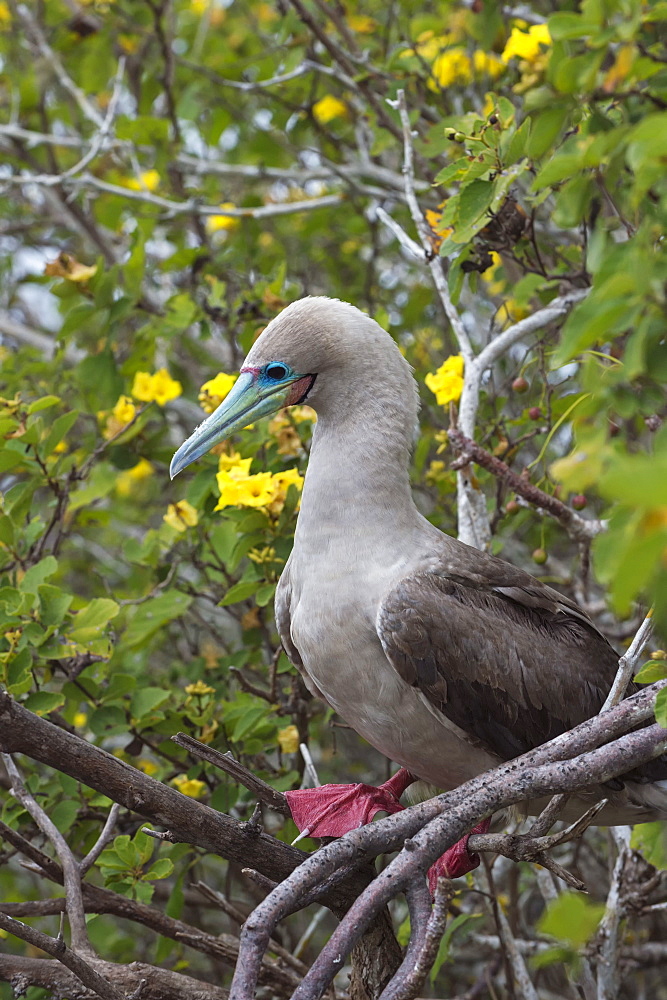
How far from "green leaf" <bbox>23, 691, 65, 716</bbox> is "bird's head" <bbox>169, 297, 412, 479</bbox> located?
75 centimetres

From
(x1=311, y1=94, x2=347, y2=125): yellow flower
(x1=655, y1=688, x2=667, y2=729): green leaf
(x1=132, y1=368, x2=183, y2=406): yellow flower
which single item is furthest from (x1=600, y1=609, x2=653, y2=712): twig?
(x1=311, y1=94, x2=347, y2=125): yellow flower

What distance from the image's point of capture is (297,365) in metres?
2.87

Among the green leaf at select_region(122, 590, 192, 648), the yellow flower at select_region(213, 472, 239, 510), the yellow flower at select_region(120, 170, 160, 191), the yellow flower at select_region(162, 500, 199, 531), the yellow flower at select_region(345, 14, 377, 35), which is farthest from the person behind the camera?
the yellow flower at select_region(120, 170, 160, 191)

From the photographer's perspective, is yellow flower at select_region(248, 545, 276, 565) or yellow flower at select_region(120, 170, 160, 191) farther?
yellow flower at select_region(120, 170, 160, 191)

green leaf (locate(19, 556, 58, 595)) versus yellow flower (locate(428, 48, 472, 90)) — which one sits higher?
yellow flower (locate(428, 48, 472, 90))

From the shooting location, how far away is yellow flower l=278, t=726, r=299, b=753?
343 cm

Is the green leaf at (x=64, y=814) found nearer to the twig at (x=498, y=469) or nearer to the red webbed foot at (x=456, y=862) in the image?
the red webbed foot at (x=456, y=862)

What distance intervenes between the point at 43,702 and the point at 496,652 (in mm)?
1305

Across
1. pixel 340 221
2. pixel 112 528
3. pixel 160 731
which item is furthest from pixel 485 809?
pixel 112 528

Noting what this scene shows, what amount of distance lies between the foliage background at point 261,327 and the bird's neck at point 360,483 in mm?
318

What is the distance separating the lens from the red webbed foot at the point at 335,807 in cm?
278

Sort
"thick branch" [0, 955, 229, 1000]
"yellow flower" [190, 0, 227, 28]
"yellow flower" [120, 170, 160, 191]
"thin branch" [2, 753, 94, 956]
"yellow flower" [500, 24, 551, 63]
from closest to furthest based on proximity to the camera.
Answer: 1. "thick branch" [0, 955, 229, 1000]
2. "thin branch" [2, 753, 94, 956]
3. "yellow flower" [500, 24, 551, 63]
4. "yellow flower" [120, 170, 160, 191]
5. "yellow flower" [190, 0, 227, 28]

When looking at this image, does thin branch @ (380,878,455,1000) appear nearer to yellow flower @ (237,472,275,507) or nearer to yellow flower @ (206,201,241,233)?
yellow flower @ (237,472,275,507)

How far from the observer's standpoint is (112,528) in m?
6.76
